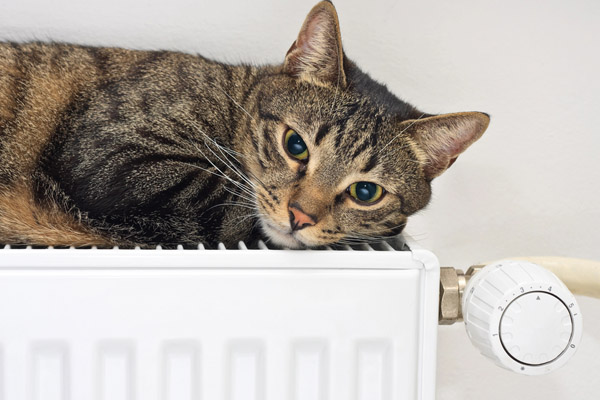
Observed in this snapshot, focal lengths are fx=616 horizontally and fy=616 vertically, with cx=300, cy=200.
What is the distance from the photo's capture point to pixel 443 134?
0.90m

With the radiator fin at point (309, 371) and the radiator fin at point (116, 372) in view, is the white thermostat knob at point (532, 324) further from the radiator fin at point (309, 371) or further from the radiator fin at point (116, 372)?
the radiator fin at point (116, 372)

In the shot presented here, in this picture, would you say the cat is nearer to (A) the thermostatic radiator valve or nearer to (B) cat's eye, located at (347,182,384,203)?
(B) cat's eye, located at (347,182,384,203)

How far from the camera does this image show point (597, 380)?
4.30 ft

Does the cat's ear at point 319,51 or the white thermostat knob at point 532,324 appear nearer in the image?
the white thermostat knob at point 532,324

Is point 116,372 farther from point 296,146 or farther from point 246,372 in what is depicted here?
point 296,146

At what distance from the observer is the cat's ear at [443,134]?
869mm

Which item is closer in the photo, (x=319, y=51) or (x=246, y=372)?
(x=246, y=372)

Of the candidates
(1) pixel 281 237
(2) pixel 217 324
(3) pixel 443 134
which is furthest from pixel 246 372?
(3) pixel 443 134

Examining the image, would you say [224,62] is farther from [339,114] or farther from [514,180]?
[514,180]

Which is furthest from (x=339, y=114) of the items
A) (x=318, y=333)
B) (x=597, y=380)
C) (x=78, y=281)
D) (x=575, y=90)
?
(x=597, y=380)

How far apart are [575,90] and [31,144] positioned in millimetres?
1007

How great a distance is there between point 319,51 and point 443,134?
22cm

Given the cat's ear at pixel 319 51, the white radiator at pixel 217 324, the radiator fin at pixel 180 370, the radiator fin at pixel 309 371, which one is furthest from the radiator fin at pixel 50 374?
the cat's ear at pixel 319 51

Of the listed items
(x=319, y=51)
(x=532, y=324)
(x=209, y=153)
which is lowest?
(x=532, y=324)
